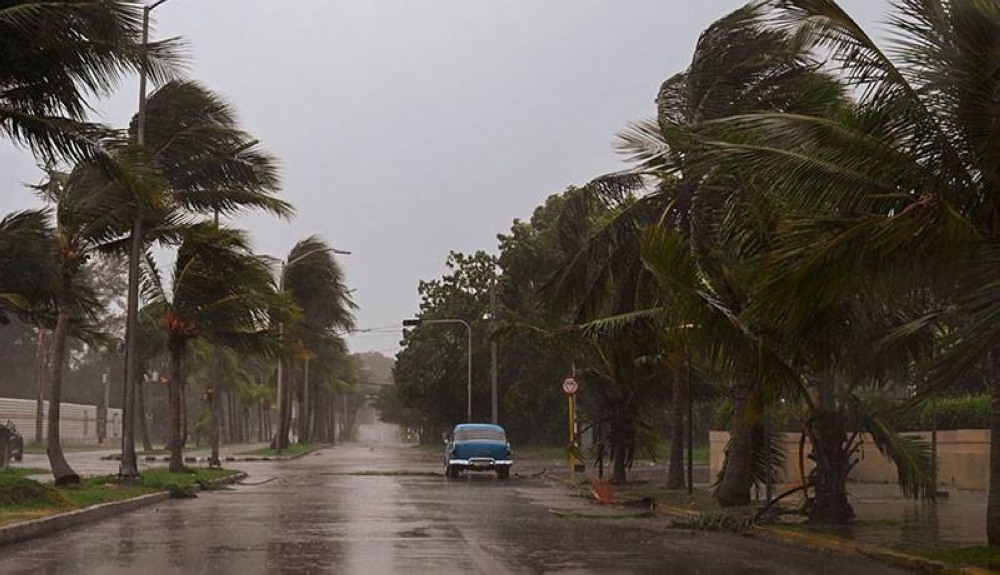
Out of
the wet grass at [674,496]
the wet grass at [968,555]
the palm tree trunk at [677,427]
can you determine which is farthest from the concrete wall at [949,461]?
the wet grass at [968,555]

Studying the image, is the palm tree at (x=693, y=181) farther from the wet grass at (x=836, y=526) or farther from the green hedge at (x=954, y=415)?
the green hedge at (x=954, y=415)

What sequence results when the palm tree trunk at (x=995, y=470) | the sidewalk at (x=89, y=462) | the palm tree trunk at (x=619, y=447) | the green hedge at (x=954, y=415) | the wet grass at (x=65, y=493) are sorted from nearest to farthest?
the palm tree trunk at (x=995, y=470)
the wet grass at (x=65, y=493)
the green hedge at (x=954, y=415)
the palm tree trunk at (x=619, y=447)
the sidewalk at (x=89, y=462)

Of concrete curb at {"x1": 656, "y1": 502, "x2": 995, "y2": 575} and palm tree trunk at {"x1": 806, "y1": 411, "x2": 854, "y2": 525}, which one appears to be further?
palm tree trunk at {"x1": 806, "y1": 411, "x2": 854, "y2": 525}

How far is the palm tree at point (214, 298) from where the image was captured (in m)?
28.4

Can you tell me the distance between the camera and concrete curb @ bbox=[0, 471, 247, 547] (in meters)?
16.3

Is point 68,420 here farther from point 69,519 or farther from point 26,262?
point 69,519

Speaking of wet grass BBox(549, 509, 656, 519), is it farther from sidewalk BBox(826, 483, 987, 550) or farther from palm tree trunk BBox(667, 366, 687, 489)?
palm tree trunk BBox(667, 366, 687, 489)

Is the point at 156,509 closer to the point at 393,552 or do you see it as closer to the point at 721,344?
the point at 393,552

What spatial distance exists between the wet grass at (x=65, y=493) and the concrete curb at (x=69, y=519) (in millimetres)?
206

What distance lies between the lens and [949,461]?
28.6 meters

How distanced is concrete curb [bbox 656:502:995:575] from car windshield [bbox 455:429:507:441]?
22405mm

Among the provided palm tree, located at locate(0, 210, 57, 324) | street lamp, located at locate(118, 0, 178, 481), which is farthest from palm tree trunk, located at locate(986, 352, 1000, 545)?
street lamp, located at locate(118, 0, 178, 481)

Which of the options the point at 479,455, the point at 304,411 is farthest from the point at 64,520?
the point at 304,411

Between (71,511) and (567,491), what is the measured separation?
15.1 metres
